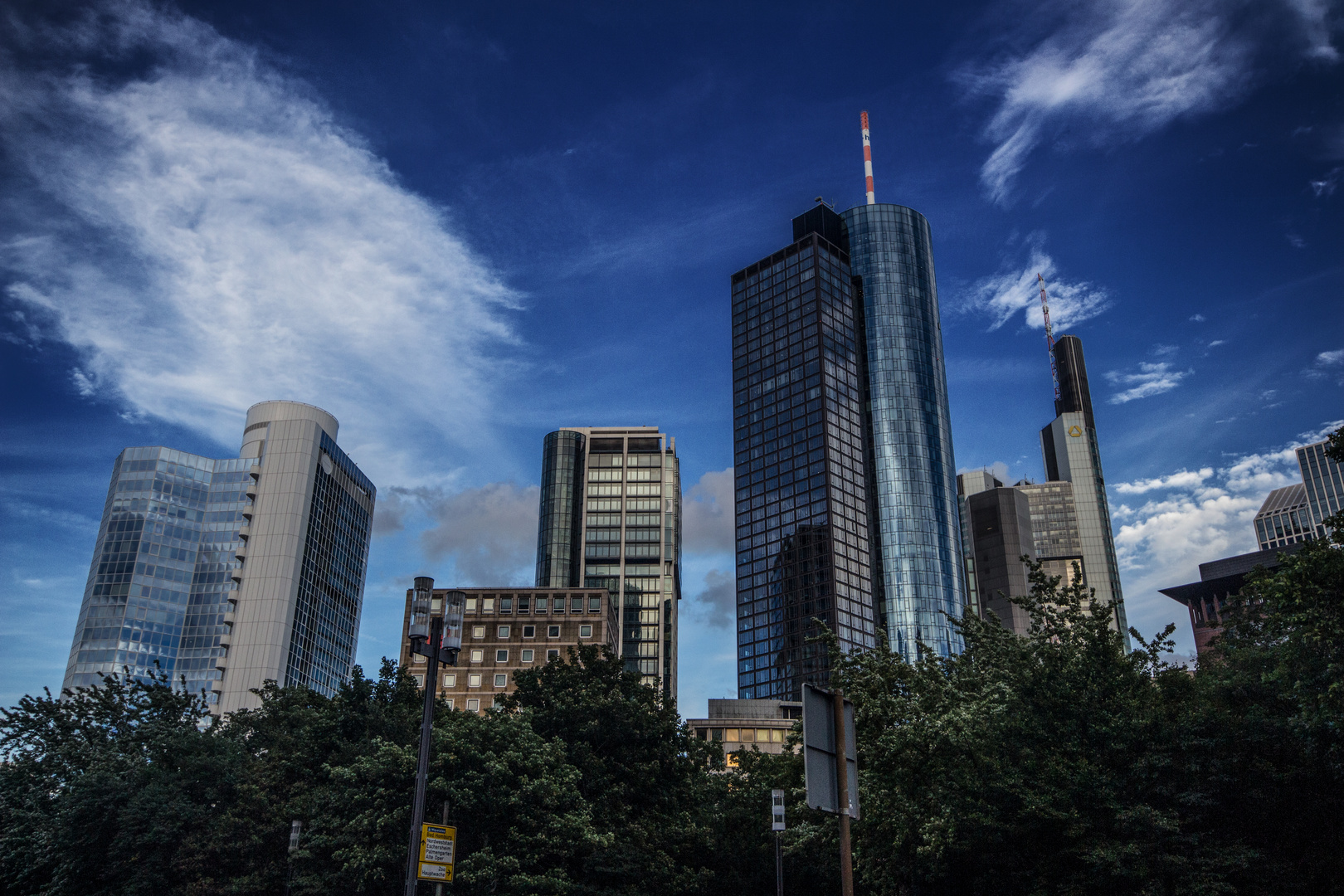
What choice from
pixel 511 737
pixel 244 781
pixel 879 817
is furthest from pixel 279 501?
pixel 879 817

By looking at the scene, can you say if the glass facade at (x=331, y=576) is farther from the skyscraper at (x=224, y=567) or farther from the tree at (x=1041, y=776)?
the tree at (x=1041, y=776)

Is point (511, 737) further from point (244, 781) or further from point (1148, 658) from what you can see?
point (1148, 658)

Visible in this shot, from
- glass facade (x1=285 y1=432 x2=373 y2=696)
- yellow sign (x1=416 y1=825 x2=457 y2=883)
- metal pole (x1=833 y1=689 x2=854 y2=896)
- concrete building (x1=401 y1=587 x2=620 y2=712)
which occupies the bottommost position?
yellow sign (x1=416 y1=825 x2=457 y2=883)

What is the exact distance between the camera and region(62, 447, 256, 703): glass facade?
465 feet

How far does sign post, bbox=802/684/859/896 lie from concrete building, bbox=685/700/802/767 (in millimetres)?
151314

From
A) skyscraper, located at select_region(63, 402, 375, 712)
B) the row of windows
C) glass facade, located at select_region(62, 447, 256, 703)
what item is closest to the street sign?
the row of windows

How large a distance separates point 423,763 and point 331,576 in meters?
155

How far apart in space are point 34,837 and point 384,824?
2500cm

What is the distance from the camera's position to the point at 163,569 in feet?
482

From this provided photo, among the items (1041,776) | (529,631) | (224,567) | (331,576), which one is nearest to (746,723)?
(529,631)

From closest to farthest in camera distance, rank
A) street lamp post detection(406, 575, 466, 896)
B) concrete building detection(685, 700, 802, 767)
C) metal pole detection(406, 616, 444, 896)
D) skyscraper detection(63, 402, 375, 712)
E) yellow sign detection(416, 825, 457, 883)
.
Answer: street lamp post detection(406, 575, 466, 896) → metal pole detection(406, 616, 444, 896) → yellow sign detection(416, 825, 457, 883) → skyscraper detection(63, 402, 375, 712) → concrete building detection(685, 700, 802, 767)

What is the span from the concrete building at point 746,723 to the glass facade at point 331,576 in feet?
211

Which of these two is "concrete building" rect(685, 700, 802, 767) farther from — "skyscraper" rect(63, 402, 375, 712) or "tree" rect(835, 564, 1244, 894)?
"tree" rect(835, 564, 1244, 894)

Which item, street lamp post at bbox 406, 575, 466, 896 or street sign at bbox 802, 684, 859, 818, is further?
street lamp post at bbox 406, 575, 466, 896
